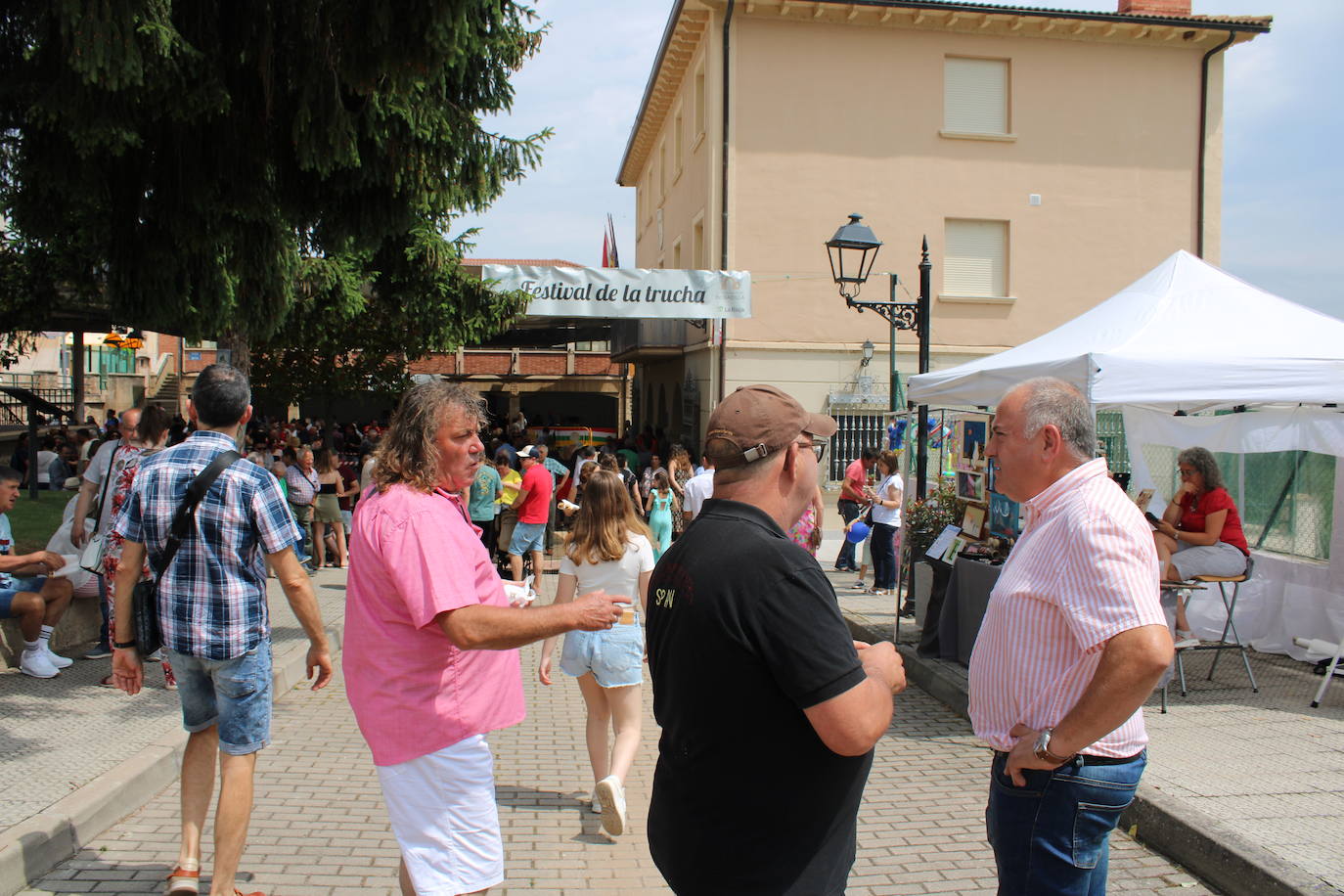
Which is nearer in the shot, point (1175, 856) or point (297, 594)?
point (297, 594)

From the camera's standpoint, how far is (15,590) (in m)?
6.65

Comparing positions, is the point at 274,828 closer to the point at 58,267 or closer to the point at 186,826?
the point at 186,826

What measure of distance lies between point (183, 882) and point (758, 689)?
9.42ft

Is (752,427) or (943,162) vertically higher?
(943,162)

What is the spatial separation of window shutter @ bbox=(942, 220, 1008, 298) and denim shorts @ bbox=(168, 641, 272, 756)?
710 inches

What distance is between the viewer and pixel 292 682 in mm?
7574

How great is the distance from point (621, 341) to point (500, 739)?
19128 mm

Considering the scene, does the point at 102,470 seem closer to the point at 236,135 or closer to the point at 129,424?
the point at 129,424

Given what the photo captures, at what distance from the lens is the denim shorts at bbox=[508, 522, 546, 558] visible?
1170 cm

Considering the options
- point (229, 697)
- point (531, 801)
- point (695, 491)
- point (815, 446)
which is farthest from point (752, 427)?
point (695, 491)

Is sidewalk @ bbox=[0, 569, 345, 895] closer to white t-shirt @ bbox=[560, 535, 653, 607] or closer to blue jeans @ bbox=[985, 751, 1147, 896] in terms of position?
white t-shirt @ bbox=[560, 535, 653, 607]

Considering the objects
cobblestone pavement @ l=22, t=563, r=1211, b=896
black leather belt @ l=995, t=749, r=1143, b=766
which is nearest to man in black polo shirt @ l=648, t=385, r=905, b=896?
black leather belt @ l=995, t=749, r=1143, b=766

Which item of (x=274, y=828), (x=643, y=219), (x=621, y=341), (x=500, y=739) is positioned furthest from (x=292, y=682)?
(x=643, y=219)

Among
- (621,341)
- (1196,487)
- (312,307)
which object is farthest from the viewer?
(621,341)
